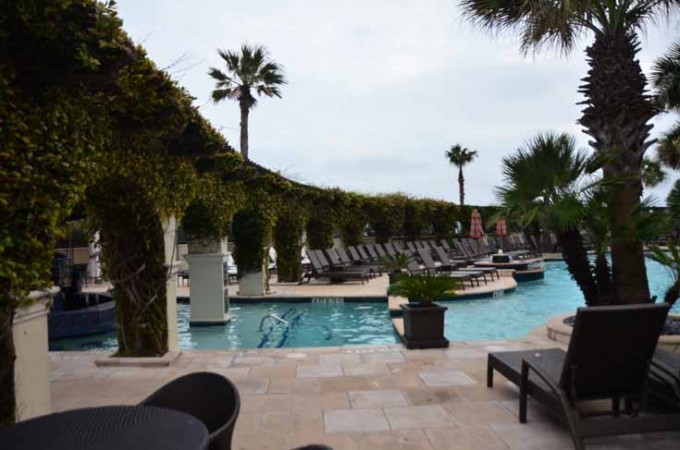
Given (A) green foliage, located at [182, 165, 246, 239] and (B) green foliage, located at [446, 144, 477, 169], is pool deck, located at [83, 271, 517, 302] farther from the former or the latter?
(B) green foliage, located at [446, 144, 477, 169]

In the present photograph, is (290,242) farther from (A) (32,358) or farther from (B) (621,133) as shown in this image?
(A) (32,358)

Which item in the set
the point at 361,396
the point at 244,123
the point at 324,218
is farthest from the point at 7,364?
the point at 244,123

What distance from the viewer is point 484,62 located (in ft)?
32.3

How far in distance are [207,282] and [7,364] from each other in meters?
6.80

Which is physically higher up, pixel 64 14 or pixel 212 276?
pixel 64 14

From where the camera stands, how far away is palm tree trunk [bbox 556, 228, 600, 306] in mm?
6021

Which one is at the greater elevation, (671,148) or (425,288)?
(671,148)

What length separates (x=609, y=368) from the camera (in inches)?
128

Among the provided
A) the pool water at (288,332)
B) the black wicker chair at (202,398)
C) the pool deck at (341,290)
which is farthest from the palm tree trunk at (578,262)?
the pool deck at (341,290)

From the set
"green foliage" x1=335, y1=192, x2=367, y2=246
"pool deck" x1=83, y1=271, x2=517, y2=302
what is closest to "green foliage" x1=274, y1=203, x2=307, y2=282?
"pool deck" x1=83, y1=271, x2=517, y2=302

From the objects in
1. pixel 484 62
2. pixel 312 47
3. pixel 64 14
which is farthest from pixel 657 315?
pixel 312 47

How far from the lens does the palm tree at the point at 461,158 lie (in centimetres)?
4394

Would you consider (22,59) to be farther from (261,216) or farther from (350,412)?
(261,216)

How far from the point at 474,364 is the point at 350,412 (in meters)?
2.02
